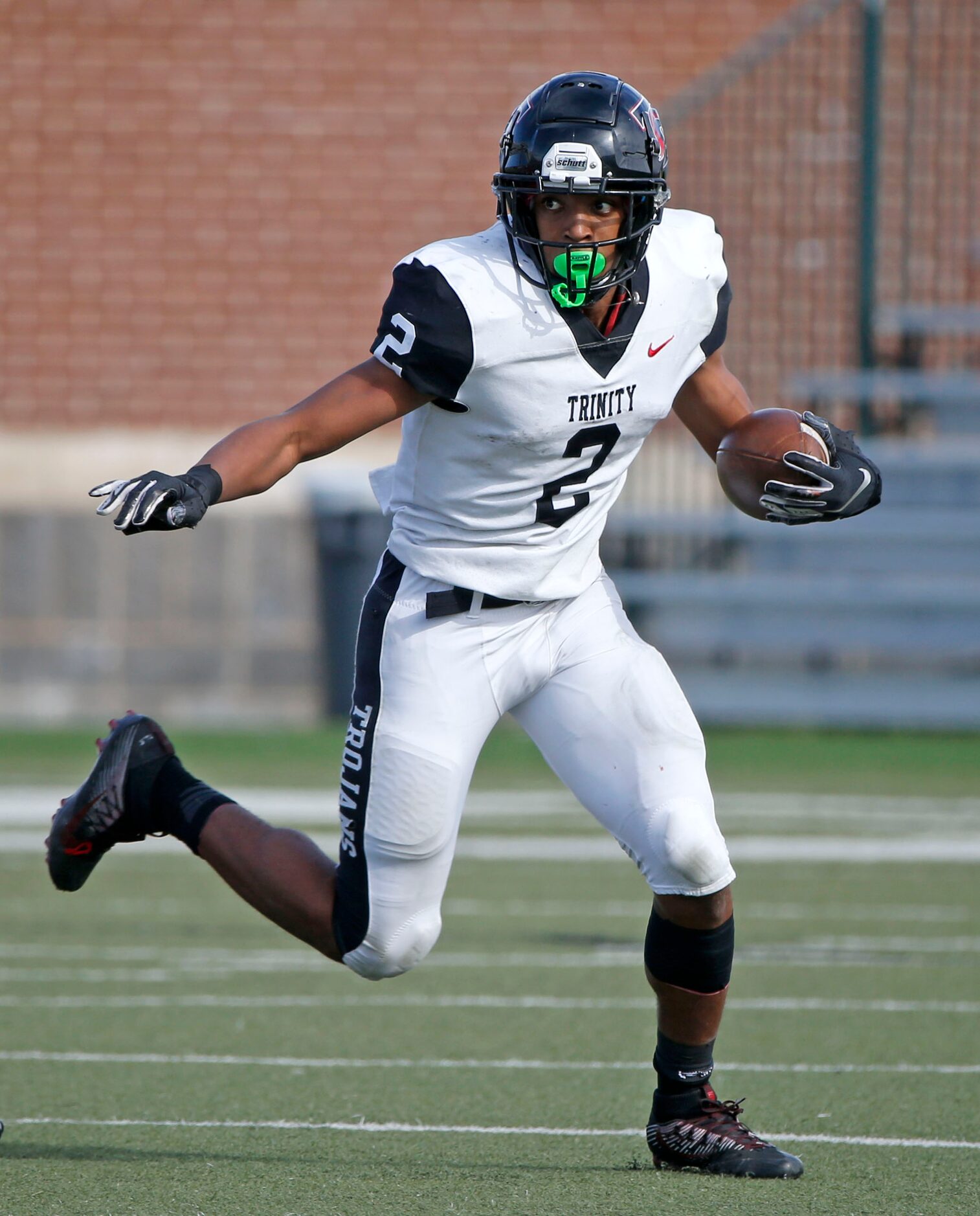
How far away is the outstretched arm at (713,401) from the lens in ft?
11.8

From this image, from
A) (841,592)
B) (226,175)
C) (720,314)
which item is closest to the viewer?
(720,314)

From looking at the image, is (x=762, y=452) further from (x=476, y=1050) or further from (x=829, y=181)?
(x=829, y=181)

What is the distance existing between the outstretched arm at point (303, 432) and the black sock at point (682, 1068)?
122 cm

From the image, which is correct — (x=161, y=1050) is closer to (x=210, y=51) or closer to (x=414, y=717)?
(x=414, y=717)

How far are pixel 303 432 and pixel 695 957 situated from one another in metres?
1.17

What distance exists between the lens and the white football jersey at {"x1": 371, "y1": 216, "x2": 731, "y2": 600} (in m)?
3.19

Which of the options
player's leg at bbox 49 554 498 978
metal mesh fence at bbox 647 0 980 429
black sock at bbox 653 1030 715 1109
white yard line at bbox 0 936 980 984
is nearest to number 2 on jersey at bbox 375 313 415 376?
player's leg at bbox 49 554 498 978

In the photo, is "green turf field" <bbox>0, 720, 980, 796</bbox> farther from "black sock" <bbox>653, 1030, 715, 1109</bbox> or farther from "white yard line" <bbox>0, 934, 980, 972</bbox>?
"black sock" <bbox>653, 1030, 715, 1109</bbox>

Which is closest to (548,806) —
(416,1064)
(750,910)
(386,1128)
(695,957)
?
(750,910)

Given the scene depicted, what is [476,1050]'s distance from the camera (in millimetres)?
4320

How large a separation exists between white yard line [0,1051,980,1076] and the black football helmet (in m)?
1.80

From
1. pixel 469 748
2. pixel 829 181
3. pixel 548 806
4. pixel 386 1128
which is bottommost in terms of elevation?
pixel 548 806

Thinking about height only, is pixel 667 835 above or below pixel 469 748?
below

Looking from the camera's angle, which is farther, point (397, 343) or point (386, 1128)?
point (386, 1128)
